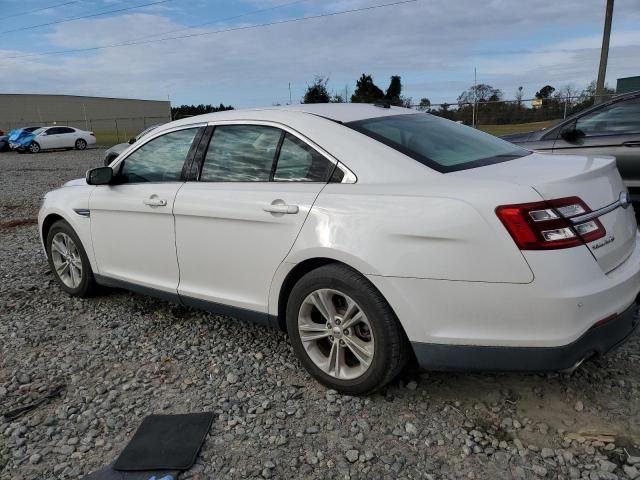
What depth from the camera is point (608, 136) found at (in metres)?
5.76

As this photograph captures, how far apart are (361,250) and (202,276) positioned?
1326 mm

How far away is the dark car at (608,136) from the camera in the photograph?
557cm

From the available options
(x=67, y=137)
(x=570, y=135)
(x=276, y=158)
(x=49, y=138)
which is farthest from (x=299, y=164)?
(x=67, y=137)

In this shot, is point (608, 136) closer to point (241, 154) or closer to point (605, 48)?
point (241, 154)

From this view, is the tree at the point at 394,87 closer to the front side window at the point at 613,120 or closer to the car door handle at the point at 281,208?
the front side window at the point at 613,120

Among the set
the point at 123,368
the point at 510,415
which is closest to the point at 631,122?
the point at 510,415

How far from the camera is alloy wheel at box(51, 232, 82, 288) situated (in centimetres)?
466

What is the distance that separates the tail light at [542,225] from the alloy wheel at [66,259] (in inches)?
144

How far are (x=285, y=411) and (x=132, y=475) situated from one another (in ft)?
2.71

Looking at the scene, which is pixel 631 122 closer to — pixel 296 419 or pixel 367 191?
pixel 367 191

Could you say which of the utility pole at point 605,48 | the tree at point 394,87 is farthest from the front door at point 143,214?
the tree at point 394,87

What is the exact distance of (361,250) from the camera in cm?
264

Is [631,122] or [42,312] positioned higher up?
[631,122]

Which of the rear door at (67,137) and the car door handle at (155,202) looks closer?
the car door handle at (155,202)
